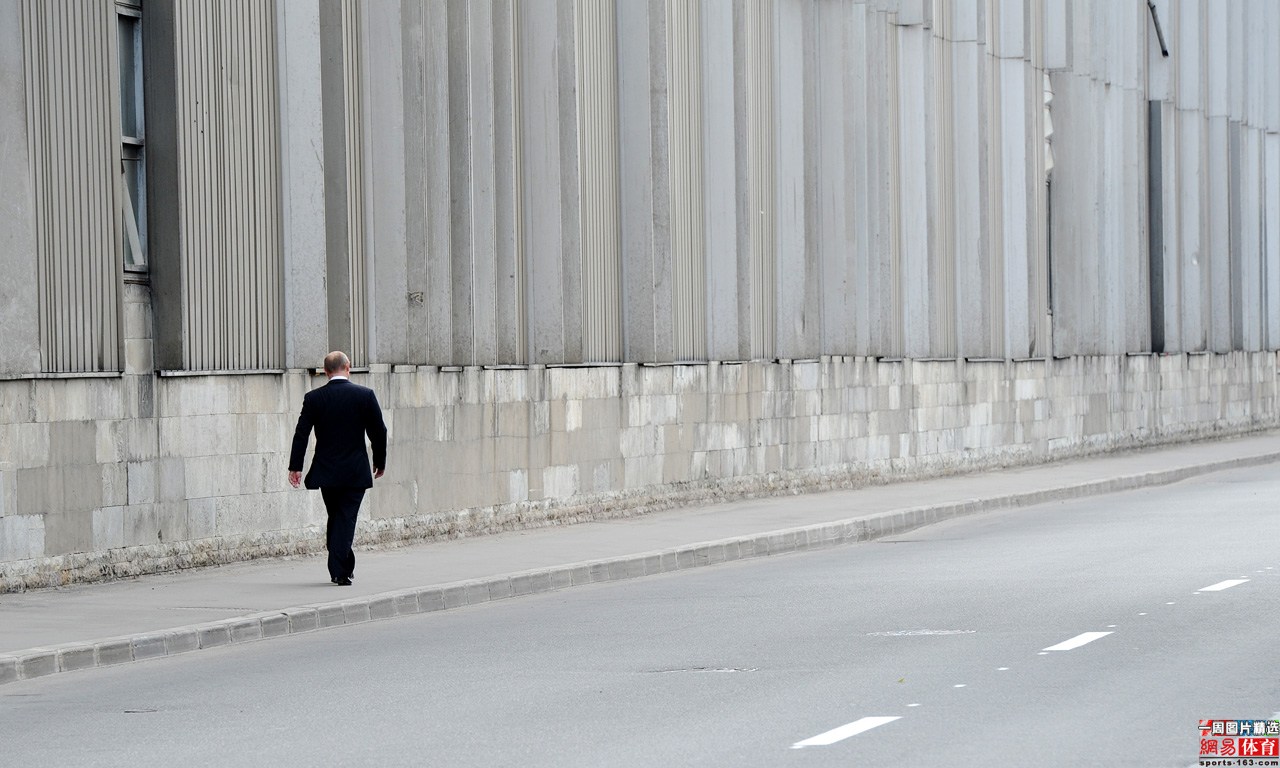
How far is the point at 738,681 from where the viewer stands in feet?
34.0

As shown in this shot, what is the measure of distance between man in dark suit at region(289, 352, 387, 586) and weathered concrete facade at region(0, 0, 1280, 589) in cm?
189

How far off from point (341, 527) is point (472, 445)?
5.54 metres

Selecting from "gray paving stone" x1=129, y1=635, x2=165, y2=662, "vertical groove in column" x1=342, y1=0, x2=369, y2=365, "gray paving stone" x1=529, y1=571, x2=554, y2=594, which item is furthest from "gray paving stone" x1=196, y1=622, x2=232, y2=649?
"vertical groove in column" x1=342, y1=0, x2=369, y2=365

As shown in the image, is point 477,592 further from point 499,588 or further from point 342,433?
point 342,433

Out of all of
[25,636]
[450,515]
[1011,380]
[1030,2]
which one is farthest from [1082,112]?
[25,636]

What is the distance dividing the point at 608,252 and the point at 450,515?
4.84m

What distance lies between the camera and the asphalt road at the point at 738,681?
840 centimetres

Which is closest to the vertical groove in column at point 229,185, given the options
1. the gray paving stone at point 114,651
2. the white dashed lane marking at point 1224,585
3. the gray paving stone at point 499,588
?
the gray paving stone at point 499,588

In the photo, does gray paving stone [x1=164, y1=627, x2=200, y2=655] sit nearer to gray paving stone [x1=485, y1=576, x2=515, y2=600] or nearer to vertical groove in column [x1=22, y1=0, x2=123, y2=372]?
gray paving stone [x1=485, y1=576, x2=515, y2=600]

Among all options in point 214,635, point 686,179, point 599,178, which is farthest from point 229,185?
point 686,179

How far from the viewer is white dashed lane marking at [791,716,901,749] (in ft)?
27.2

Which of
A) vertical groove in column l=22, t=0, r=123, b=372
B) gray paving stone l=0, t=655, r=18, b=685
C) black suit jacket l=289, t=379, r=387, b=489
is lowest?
gray paving stone l=0, t=655, r=18, b=685

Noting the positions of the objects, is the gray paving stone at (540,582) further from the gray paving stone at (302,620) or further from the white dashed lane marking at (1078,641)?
the white dashed lane marking at (1078,641)

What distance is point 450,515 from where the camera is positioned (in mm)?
20562
